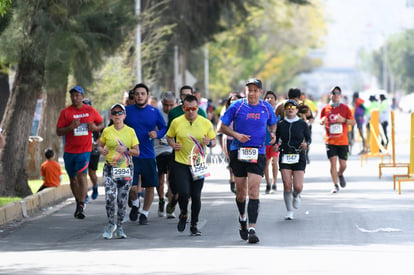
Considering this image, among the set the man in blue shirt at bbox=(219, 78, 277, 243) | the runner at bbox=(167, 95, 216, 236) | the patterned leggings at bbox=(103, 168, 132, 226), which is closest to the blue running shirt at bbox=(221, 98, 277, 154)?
the man in blue shirt at bbox=(219, 78, 277, 243)

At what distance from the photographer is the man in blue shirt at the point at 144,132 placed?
49.8 ft

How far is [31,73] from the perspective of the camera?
20.3 metres

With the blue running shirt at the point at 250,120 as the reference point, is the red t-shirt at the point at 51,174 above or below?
below

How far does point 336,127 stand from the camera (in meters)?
19.6

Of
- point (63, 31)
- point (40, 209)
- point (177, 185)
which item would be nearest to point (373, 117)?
point (63, 31)

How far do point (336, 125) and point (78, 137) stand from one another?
521cm

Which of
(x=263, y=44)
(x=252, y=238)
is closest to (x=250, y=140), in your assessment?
(x=252, y=238)

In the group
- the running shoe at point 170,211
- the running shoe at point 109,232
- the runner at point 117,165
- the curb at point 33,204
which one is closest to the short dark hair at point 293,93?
the running shoe at point 170,211

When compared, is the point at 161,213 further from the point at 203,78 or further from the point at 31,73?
the point at 203,78

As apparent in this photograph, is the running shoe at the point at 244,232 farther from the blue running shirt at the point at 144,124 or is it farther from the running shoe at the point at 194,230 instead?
the blue running shirt at the point at 144,124

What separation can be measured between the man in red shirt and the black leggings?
3028 mm

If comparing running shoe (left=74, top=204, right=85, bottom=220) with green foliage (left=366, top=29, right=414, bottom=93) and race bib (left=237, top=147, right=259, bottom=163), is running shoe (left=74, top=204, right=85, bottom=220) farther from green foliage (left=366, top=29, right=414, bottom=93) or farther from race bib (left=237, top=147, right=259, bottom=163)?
green foliage (left=366, top=29, right=414, bottom=93)

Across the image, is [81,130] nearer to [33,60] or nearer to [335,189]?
[33,60]

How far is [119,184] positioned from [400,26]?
132m
